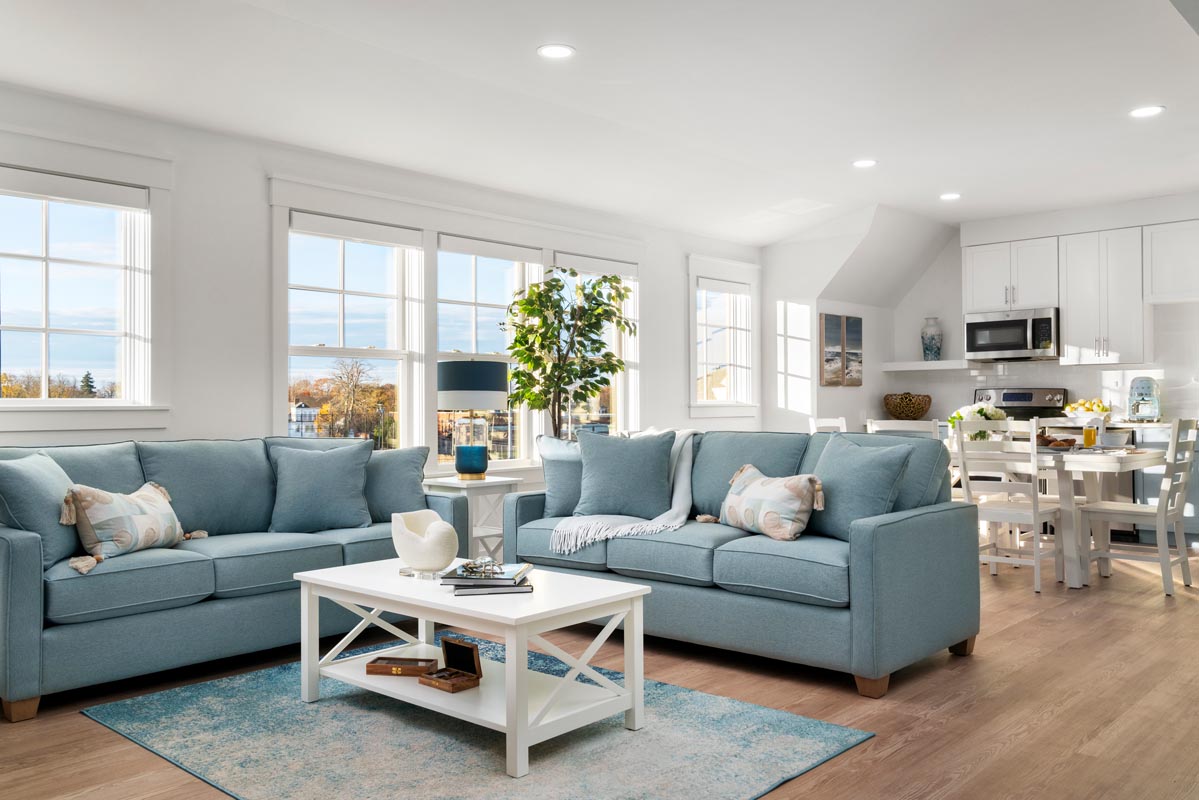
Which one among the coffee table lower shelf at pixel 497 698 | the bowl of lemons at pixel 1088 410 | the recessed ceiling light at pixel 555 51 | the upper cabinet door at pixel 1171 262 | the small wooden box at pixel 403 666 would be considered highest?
the recessed ceiling light at pixel 555 51

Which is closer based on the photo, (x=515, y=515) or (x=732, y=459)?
(x=732, y=459)

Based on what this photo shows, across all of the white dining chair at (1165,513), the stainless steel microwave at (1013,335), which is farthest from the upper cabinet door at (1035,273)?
the white dining chair at (1165,513)

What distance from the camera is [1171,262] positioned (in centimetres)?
700

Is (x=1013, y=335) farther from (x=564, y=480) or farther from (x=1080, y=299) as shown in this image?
(x=564, y=480)

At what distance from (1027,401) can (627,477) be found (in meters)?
4.91

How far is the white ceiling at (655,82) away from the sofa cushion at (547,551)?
2.11 meters

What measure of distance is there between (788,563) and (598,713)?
3.34 ft

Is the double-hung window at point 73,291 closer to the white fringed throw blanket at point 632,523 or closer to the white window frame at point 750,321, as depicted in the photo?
the white fringed throw blanket at point 632,523

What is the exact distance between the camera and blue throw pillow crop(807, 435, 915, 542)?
368 cm

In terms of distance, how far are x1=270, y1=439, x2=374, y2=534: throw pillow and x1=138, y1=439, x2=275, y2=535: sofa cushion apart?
7cm

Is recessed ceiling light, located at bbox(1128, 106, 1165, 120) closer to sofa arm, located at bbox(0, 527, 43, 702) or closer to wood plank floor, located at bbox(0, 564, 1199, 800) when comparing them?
wood plank floor, located at bbox(0, 564, 1199, 800)

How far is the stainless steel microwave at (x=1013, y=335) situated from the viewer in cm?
749

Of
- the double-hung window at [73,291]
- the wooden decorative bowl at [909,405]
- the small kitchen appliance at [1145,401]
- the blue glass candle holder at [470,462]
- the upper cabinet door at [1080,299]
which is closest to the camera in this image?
the double-hung window at [73,291]

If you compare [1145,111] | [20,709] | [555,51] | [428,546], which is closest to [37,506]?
[20,709]
